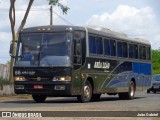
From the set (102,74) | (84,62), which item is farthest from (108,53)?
(84,62)

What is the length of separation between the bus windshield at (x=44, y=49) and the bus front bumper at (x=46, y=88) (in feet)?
2.60

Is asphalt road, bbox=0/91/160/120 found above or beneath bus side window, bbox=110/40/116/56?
beneath

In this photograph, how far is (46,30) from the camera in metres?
25.4

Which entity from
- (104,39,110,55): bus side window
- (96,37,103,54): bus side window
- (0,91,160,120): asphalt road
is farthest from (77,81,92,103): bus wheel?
(104,39,110,55): bus side window

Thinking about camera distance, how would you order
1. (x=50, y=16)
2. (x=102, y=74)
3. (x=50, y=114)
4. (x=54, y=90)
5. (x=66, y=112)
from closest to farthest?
(x=50, y=114) → (x=66, y=112) → (x=54, y=90) → (x=102, y=74) → (x=50, y=16)

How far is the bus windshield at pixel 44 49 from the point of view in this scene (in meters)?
24.5

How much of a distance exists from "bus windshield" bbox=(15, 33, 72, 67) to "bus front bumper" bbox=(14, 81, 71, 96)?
31.2 inches

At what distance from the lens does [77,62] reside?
25.0 metres

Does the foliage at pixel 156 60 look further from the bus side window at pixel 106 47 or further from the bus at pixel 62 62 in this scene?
the bus at pixel 62 62

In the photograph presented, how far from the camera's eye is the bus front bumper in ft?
80.3

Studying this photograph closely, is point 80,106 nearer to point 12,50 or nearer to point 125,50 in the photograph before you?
point 12,50

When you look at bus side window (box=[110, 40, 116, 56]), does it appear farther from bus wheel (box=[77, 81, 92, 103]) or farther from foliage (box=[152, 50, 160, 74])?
foliage (box=[152, 50, 160, 74])

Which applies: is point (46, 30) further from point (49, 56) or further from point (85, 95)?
point (85, 95)

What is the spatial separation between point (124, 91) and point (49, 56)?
714 cm
